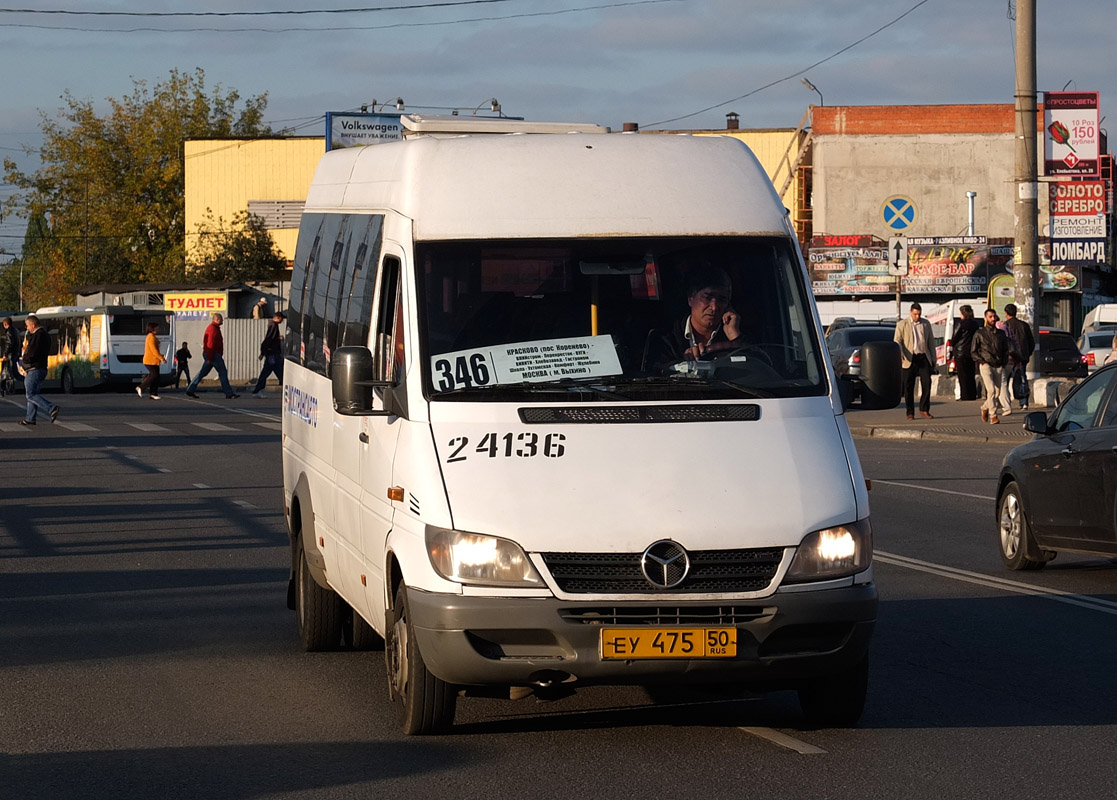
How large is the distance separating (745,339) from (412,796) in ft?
7.76

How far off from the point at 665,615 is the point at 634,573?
187 millimetres

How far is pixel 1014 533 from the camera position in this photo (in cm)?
1205

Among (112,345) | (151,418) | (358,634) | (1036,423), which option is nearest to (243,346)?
(112,345)

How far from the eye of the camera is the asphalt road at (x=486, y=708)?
19.6 ft

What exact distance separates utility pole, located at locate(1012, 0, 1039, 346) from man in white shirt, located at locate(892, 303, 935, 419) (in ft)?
9.72

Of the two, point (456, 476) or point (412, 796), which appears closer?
point (412, 796)

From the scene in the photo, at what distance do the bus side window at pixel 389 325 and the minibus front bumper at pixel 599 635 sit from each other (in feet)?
3.76

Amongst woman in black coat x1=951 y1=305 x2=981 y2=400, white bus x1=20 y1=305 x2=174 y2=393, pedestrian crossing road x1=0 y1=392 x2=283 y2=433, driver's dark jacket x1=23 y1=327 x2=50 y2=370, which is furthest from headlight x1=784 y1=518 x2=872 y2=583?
white bus x1=20 y1=305 x2=174 y2=393

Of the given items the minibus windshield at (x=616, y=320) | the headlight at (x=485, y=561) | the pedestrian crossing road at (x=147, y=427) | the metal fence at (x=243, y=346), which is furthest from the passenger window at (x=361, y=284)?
the metal fence at (x=243, y=346)

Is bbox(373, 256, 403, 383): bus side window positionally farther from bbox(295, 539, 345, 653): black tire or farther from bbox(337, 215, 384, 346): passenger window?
bbox(295, 539, 345, 653): black tire

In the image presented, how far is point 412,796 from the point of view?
5723mm

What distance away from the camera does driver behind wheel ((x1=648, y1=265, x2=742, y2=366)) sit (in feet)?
22.4

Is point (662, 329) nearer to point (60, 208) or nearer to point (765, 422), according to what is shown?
point (765, 422)

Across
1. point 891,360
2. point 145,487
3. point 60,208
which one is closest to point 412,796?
point 891,360
